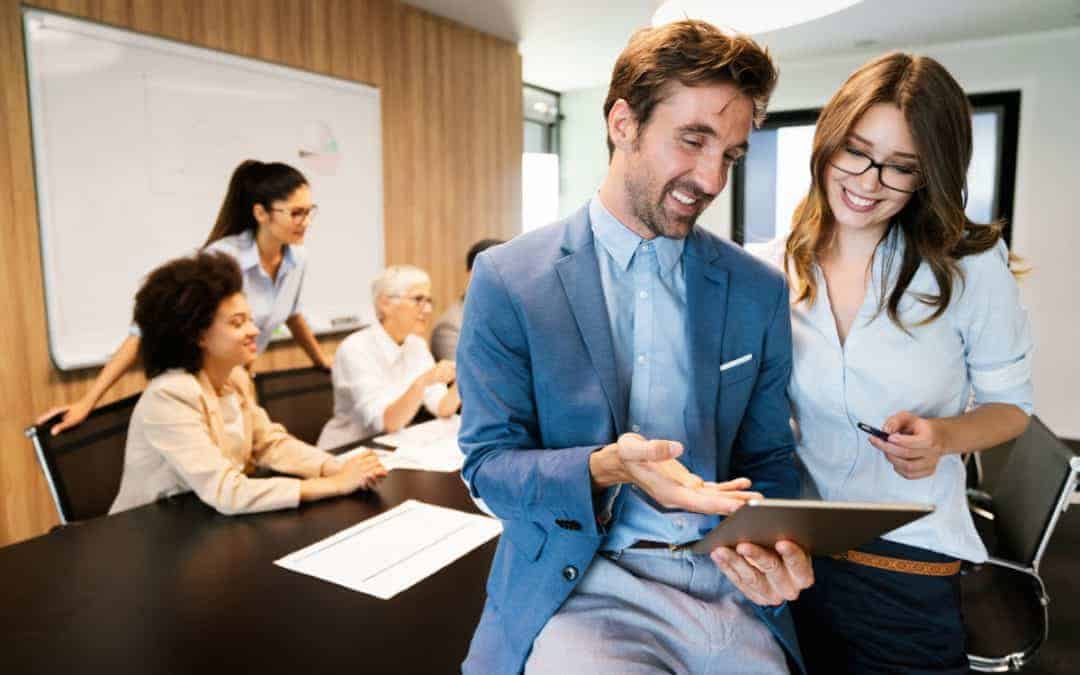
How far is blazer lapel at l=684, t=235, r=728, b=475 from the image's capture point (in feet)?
4.00

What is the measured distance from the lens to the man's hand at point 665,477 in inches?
37.0

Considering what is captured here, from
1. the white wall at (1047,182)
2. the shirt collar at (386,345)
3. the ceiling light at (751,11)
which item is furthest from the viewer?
the white wall at (1047,182)

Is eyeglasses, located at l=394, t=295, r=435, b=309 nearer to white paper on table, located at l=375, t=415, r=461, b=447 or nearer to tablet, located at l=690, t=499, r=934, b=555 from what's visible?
white paper on table, located at l=375, t=415, r=461, b=447

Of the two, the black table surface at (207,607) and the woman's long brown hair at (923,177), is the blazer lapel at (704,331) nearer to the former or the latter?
the woman's long brown hair at (923,177)

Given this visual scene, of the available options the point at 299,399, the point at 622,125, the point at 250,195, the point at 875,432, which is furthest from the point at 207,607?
the point at 250,195

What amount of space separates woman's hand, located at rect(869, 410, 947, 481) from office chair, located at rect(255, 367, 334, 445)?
2.23 m

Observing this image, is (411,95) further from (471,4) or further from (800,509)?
(800,509)

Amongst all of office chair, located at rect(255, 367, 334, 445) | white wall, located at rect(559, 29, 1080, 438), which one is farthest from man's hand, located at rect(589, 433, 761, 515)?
white wall, located at rect(559, 29, 1080, 438)

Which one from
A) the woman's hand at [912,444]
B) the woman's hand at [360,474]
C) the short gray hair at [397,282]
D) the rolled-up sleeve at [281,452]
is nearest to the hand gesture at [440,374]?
the short gray hair at [397,282]

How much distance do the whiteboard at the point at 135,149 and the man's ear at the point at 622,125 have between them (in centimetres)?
288

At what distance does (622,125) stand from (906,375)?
71 centimetres

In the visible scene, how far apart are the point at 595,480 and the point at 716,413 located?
0.30 meters

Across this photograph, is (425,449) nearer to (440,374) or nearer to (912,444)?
(440,374)

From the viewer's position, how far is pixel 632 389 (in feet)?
4.05
